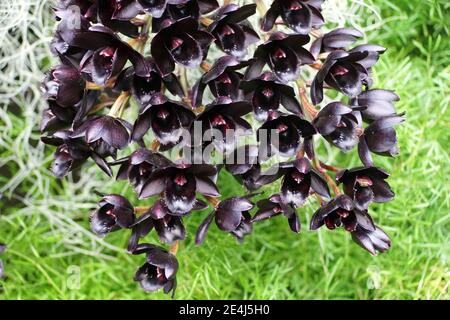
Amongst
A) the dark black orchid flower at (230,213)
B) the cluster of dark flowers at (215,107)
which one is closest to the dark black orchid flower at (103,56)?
the cluster of dark flowers at (215,107)

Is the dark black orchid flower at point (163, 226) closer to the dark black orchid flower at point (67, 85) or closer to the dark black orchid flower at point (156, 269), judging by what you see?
the dark black orchid flower at point (156, 269)

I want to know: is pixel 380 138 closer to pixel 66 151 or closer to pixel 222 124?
pixel 222 124

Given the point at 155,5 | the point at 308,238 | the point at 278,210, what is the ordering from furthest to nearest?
the point at 308,238 < the point at 278,210 < the point at 155,5

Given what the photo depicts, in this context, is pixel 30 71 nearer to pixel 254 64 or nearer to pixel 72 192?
pixel 72 192

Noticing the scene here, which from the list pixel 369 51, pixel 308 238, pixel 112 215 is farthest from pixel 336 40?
pixel 308 238

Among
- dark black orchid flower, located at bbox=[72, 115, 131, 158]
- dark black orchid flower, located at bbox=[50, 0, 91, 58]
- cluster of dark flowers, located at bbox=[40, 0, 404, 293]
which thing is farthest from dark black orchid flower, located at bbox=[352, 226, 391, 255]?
dark black orchid flower, located at bbox=[50, 0, 91, 58]

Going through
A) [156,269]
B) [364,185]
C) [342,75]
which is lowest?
[156,269]
